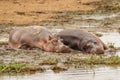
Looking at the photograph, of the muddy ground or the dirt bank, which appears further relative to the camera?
the dirt bank

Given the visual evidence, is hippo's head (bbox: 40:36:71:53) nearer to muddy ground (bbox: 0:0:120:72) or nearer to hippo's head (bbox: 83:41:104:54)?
muddy ground (bbox: 0:0:120:72)

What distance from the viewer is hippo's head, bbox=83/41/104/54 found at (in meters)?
12.6

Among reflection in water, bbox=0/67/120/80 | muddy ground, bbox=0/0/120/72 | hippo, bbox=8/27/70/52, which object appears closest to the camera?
reflection in water, bbox=0/67/120/80

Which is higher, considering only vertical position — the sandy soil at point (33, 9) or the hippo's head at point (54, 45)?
the sandy soil at point (33, 9)

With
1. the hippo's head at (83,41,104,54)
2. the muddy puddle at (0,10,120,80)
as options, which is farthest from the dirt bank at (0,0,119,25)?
the hippo's head at (83,41,104,54)

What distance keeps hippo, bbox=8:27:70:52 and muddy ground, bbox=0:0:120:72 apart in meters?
0.20

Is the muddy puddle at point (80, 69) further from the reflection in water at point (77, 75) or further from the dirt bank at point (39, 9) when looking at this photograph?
the dirt bank at point (39, 9)

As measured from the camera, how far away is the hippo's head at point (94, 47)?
1262 cm

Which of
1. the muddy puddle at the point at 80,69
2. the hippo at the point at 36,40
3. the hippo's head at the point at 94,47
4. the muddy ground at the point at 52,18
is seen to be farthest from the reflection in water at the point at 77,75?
the hippo at the point at 36,40

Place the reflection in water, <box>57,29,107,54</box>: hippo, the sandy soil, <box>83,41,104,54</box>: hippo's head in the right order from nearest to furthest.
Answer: the reflection in water
<box>83,41,104,54</box>: hippo's head
<box>57,29,107,54</box>: hippo
the sandy soil

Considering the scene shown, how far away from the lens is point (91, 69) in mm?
10758

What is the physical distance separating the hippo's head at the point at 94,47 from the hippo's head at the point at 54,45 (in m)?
0.45

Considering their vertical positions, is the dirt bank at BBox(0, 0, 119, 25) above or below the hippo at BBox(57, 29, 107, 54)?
above

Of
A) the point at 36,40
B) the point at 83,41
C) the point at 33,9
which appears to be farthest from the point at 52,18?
the point at 83,41
